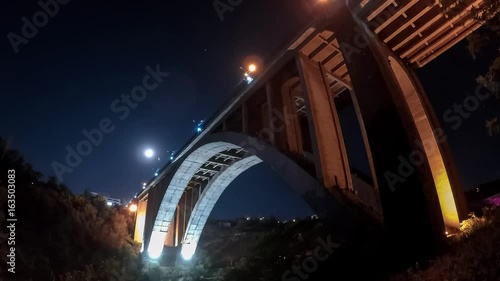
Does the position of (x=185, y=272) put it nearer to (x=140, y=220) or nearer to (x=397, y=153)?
(x=140, y=220)

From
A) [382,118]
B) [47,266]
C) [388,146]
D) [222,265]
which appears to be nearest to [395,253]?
[388,146]

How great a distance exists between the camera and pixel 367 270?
9.10 metres

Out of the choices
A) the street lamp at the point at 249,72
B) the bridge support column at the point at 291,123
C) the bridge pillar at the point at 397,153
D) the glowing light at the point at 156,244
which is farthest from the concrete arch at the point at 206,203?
the bridge pillar at the point at 397,153

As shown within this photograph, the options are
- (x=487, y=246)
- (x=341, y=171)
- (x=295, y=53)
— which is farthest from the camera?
(x=295, y=53)

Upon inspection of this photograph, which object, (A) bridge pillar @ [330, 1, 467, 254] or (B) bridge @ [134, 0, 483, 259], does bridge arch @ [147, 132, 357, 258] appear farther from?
(A) bridge pillar @ [330, 1, 467, 254]

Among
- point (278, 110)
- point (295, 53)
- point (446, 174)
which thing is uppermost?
point (295, 53)

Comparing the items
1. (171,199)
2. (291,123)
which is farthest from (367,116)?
(171,199)

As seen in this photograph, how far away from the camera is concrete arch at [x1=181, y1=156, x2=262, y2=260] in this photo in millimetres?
27391

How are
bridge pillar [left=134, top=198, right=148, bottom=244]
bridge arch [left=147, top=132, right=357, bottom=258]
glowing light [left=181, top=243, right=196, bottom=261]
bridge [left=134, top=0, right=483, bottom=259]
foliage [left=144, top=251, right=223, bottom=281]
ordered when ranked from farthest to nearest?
bridge pillar [left=134, top=198, right=148, bottom=244]
glowing light [left=181, top=243, right=196, bottom=261]
foliage [left=144, top=251, right=223, bottom=281]
bridge arch [left=147, top=132, right=357, bottom=258]
bridge [left=134, top=0, right=483, bottom=259]

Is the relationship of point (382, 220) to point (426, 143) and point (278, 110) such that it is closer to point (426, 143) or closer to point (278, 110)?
point (426, 143)

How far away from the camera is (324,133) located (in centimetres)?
1222

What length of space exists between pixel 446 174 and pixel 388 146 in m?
4.54

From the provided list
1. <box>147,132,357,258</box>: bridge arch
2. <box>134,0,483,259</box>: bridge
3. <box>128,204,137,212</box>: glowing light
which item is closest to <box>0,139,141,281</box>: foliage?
<box>147,132,357,258</box>: bridge arch

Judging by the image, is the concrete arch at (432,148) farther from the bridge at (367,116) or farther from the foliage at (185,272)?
the foliage at (185,272)
